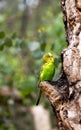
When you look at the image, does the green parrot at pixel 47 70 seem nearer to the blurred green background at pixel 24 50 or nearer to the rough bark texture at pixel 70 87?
the rough bark texture at pixel 70 87

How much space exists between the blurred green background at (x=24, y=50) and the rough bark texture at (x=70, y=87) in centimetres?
→ 74

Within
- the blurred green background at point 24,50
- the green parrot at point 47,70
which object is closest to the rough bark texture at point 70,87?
the green parrot at point 47,70

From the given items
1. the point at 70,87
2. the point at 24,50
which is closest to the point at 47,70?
the point at 70,87

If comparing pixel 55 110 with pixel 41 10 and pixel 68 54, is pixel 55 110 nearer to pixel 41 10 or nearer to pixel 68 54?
pixel 68 54

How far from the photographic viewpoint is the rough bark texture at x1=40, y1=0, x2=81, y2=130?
1.87 metres

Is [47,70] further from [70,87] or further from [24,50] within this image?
[24,50]

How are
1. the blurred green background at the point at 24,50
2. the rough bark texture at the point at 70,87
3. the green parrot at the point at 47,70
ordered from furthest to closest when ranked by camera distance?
the blurred green background at the point at 24,50 → the green parrot at the point at 47,70 → the rough bark texture at the point at 70,87

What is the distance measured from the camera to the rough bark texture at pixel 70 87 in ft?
6.12

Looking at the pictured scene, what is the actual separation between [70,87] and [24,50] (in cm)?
589

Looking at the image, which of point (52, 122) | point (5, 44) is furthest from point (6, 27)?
point (5, 44)

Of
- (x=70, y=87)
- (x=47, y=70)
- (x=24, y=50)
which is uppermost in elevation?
(x=24, y=50)

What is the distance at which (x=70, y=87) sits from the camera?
1.93m

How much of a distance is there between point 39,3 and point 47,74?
660cm

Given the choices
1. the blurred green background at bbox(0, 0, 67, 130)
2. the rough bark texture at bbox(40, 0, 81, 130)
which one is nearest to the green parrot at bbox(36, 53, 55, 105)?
the rough bark texture at bbox(40, 0, 81, 130)
